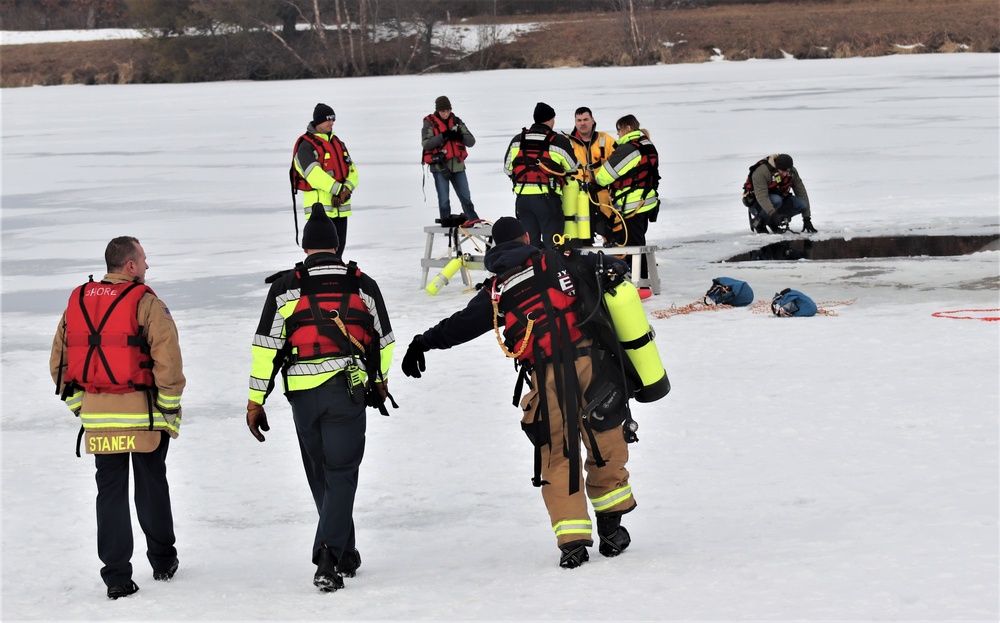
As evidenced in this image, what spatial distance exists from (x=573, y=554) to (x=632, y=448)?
67.5 inches

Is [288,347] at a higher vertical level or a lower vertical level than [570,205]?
higher

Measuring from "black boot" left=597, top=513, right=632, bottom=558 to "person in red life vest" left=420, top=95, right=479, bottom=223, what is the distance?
26.9 ft

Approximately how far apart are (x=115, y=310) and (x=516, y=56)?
176 feet

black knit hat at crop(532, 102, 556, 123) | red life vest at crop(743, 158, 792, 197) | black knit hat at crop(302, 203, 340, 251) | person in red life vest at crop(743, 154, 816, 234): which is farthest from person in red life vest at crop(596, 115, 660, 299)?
black knit hat at crop(302, 203, 340, 251)

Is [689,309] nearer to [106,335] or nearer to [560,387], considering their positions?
[560,387]

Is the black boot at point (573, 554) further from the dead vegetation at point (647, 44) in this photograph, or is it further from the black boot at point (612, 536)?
the dead vegetation at point (647, 44)

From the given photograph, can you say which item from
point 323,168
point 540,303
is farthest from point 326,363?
point 323,168

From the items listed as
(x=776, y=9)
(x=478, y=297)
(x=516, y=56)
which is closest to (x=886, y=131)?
(x=478, y=297)

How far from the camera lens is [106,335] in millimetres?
4684

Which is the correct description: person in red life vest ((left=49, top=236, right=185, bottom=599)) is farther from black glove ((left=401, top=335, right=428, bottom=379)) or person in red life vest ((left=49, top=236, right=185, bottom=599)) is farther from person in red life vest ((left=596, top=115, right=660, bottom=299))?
person in red life vest ((left=596, top=115, right=660, bottom=299))

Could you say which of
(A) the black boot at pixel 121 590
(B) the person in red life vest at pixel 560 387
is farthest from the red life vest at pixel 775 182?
(A) the black boot at pixel 121 590

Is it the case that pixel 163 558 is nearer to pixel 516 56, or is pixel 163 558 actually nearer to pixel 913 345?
pixel 913 345

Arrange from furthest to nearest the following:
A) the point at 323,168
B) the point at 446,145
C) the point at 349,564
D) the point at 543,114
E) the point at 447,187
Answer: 1. the point at 447,187
2. the point at 446,145
3. the point at 543,114
4. the point at 323,168
5. the point at 349,564

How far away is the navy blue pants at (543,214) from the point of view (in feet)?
35.4
